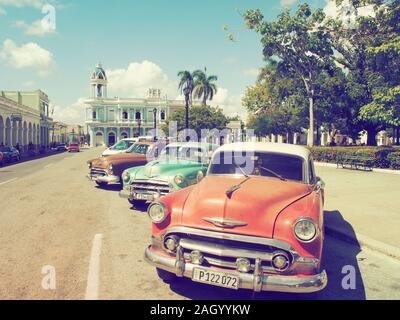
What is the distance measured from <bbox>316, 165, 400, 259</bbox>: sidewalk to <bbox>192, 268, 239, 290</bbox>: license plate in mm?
3484

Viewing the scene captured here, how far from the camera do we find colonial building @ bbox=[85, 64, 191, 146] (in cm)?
8294

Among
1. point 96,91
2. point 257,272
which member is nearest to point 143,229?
point 257,272

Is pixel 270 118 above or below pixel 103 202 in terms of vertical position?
above

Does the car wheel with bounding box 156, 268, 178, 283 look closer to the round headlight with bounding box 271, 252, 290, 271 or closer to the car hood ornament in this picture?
the car hood ornament

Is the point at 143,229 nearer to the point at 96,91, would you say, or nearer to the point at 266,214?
the point at 266,214

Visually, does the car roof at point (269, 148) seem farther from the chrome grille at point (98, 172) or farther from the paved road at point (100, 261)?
the chrome grille at point (98, 172)

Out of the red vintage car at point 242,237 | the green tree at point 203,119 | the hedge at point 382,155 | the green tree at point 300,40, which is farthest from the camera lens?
the green tree at point 203,119

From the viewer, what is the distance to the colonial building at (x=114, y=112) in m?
82.9

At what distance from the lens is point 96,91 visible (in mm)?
84000

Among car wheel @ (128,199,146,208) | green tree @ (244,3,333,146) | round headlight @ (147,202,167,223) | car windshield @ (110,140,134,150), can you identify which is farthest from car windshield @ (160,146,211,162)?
green tree @ (244,3,333,146)

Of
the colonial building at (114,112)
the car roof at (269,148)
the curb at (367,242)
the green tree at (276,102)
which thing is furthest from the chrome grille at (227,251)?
the colonial building at (114,112)

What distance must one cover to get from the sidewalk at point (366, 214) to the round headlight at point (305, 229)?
279 cm
